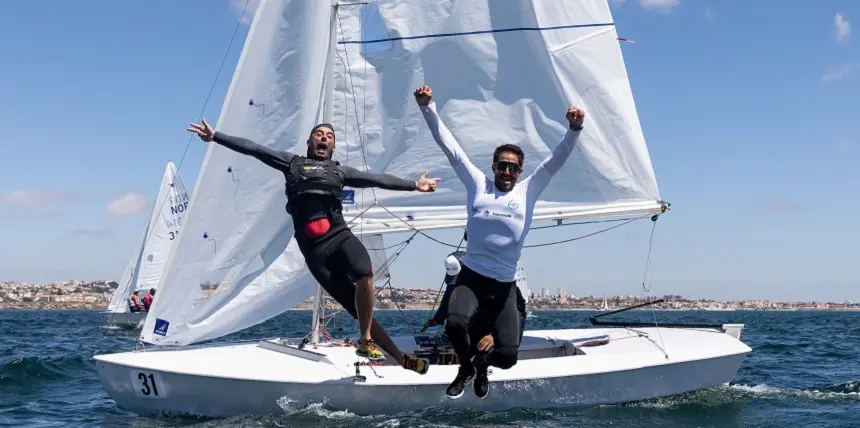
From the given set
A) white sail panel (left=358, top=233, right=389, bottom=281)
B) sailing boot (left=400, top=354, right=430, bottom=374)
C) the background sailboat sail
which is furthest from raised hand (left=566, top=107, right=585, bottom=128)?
the background sailboat sail

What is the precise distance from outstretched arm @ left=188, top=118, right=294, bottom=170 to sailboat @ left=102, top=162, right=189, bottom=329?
26.1 meters

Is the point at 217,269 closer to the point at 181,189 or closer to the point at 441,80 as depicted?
the point at 441,80

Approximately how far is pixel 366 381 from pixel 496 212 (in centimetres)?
284

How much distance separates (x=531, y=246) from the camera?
1213 cm

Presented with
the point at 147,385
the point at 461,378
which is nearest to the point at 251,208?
the point at 147,385

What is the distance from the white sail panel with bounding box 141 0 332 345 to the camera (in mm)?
10719

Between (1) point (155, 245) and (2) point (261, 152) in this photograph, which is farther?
(1) point (155, 245)

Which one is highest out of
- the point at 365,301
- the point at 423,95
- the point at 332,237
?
the point at 423,95

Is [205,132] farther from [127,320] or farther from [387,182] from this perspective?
[127,320]

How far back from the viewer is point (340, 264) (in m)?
8.29

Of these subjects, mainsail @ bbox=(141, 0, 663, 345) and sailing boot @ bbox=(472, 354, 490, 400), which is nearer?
sailing boot @ bbox=(472, 354, 490, 400)

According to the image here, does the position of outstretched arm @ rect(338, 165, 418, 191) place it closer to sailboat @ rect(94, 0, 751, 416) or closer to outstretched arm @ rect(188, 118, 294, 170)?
outstretched arm @ rect(188, 118, 294, 170)

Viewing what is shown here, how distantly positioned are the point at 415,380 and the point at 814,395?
5.78 meters

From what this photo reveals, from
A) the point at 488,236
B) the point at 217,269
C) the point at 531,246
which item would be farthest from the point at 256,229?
the point at 488,236
